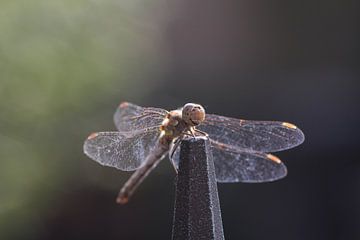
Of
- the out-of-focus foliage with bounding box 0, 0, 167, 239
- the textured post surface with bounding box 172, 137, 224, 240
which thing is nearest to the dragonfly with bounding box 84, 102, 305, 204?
the textured post surface with bounding box 172, 137, 224, 240

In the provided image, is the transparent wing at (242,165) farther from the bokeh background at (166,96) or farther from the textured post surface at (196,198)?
the bokeh background at (166,96)

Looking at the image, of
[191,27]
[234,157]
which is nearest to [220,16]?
[191,27]

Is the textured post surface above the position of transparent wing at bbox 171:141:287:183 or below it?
below

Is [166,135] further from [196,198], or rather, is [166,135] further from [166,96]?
[166,96]

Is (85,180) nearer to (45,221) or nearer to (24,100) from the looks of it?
(45,221)

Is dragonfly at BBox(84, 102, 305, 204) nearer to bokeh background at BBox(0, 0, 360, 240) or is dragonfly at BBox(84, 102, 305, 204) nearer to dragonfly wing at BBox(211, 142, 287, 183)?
dragonfly wing at BBox(211, 142, 287, 183)

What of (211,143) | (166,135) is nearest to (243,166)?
(211,143)
